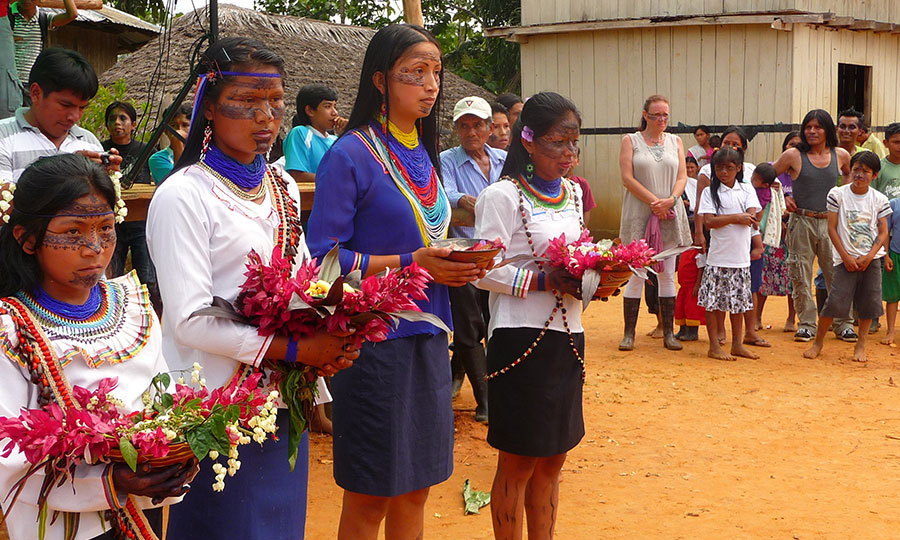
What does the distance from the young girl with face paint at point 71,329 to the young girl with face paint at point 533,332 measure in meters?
1.70

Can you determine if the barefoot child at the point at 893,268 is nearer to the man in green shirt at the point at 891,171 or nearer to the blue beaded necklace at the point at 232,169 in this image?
the man in green shirt at the point at 891,171

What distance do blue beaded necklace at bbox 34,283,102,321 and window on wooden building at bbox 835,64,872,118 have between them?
52.8ft

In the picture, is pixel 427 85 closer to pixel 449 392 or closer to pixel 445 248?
pixel 445 248

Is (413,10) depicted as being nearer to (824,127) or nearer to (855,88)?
(824,127)

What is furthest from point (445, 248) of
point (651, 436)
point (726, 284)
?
point (726, 284)

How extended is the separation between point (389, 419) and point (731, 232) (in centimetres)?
643

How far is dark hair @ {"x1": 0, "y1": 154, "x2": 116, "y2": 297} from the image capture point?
237cm

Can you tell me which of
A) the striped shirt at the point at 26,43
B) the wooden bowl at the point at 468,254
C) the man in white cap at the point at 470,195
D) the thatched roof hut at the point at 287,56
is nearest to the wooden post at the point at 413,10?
the man in white cap at the point at 470,195

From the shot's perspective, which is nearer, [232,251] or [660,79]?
[232,251]

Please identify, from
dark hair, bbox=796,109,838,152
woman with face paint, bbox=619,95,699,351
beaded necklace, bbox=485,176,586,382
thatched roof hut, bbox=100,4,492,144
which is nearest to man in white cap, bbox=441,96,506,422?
beaded necklace, bbox=485,176,586,382

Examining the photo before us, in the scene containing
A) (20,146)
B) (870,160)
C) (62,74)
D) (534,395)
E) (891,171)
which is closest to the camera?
(534,395)

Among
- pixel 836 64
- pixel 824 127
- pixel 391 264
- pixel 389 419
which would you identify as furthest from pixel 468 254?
pixel 836 64

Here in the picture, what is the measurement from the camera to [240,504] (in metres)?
2.59

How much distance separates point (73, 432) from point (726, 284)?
7663 millimetres
